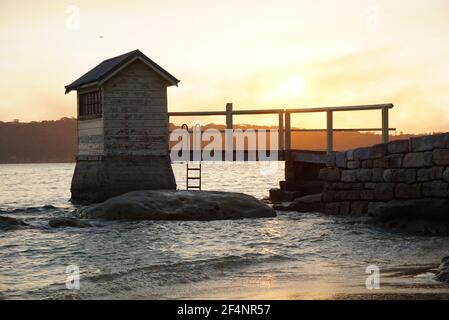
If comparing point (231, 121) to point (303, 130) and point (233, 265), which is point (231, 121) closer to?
point (303, 130)

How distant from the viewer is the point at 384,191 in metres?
16.9

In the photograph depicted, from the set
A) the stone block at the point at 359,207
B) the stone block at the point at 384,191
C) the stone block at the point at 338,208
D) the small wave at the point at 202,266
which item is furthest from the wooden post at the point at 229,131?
the small wave at the point at 202,266

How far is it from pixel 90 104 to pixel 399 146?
13.0 m

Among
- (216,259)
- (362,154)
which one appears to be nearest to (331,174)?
(362,154)

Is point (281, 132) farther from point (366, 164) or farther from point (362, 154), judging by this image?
point (366, 164)

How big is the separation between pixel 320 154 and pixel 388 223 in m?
6.22

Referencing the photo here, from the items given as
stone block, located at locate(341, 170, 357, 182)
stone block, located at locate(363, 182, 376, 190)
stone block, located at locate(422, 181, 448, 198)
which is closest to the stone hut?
stone block, located at locate(341, 170, 357, 182)

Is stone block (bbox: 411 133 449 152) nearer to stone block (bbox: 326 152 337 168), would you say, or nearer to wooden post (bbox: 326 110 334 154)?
stone block (bbox: 326 152 337 168)

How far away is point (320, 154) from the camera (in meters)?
21.5

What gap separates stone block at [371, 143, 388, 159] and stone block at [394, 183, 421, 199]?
3.68 ft

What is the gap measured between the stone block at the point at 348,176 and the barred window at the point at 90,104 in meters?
9.72

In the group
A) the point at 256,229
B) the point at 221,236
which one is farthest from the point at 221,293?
the point at 256,229

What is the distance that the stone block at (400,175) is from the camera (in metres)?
15.9
